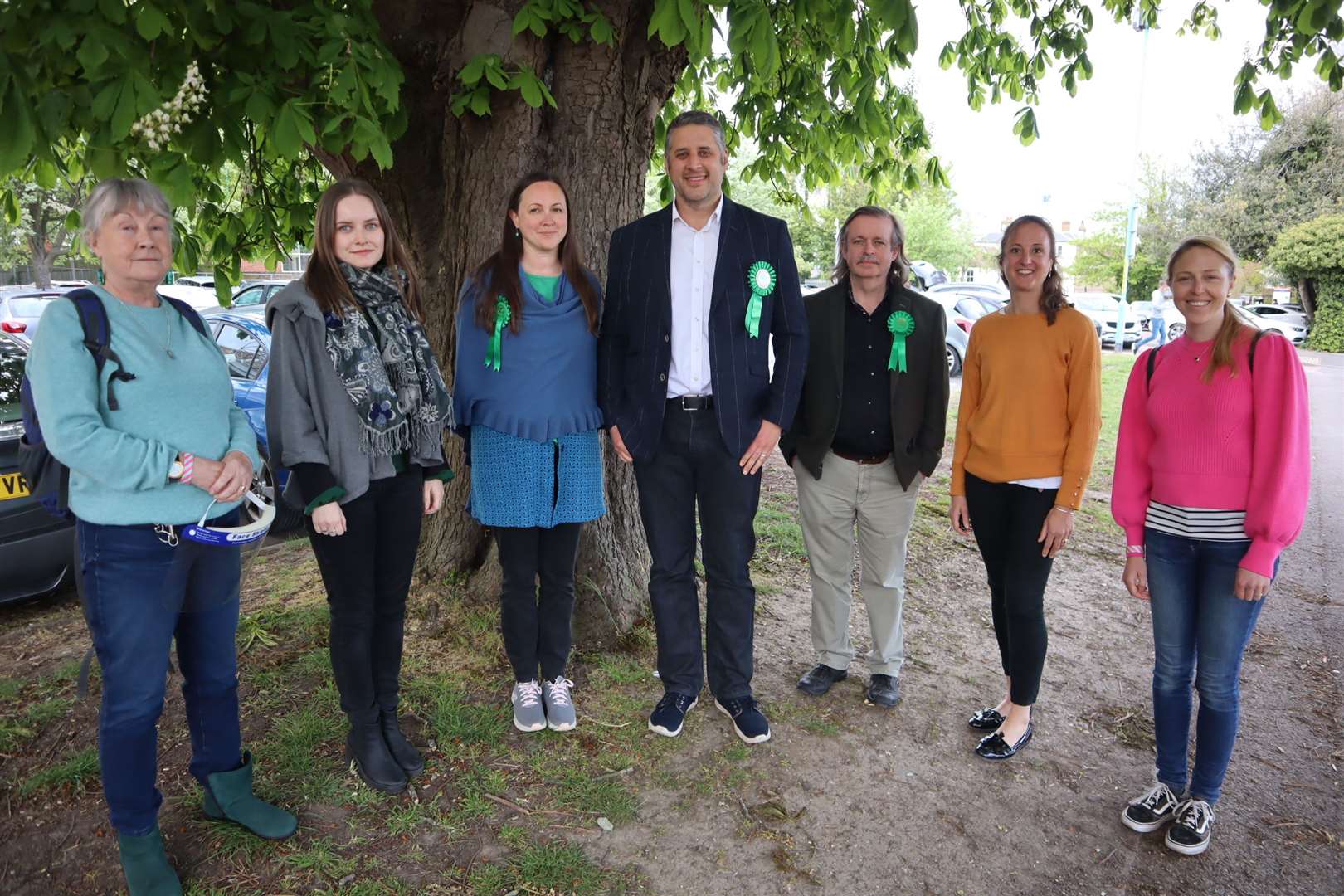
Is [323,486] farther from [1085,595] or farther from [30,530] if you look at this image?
[1085,595]

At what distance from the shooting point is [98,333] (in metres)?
2.29

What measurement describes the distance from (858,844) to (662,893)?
68 cm

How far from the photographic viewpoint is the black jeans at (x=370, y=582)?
9.36ft

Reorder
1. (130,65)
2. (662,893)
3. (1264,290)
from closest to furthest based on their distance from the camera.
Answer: (662,893)
(130,65)
(1264,290)

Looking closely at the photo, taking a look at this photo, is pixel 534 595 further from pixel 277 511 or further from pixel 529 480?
pixel 277 511

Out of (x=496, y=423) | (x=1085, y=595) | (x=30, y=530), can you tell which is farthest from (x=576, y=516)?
(x=1085, y=595)

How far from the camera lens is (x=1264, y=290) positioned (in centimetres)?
3297

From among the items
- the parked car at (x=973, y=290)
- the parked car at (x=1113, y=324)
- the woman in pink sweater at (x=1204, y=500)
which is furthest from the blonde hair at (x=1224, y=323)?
the parked car at (x=1113, y=324)

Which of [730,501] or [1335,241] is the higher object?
[1335,241]

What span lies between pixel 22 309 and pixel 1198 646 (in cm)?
1840

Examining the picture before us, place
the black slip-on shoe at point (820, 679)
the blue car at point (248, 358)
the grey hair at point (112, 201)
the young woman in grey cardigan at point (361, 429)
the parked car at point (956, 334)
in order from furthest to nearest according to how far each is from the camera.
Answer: the parked car at point (956, 334)
the blue car at point (248, 358)
the black slip-on shoe at point (820, 679)
the young woman in grey cardigan at point (361, 429)
the grey hair at point (112, 201)

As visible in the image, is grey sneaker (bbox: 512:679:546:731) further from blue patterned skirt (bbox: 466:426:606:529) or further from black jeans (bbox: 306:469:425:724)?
blue patterned skirt (bbox: 466:426:606:529)

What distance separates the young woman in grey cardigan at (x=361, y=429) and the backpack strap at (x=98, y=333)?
41 centimetres

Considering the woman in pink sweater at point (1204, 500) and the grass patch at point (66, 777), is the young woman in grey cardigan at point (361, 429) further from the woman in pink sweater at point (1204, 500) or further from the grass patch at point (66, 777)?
the woman in pink sweater at point (1204, 500)
